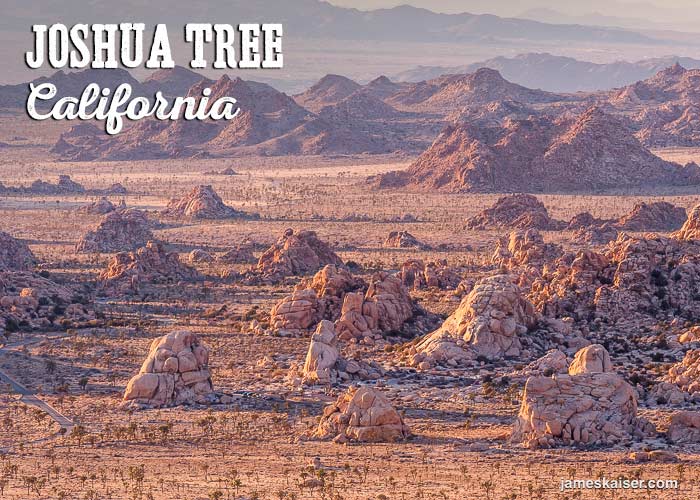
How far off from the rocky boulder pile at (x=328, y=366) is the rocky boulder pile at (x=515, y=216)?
42.1 metres

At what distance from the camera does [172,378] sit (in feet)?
127

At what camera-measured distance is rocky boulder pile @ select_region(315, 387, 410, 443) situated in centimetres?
3409

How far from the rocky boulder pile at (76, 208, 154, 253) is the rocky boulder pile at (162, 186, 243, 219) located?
430 inches

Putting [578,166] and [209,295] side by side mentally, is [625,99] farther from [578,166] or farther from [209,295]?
[209,295]

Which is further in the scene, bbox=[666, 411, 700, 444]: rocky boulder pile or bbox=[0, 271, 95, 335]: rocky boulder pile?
bbox=[0, 271, 95, 335]: rocky boulder pile

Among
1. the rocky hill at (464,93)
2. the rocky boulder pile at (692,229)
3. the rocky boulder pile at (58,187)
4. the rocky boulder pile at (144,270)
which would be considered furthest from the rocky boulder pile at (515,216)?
the rocky hill at (464,93)

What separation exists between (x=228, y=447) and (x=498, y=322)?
1356cm

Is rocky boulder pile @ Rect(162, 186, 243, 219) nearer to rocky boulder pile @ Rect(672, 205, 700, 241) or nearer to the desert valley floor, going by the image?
the desert valley floor

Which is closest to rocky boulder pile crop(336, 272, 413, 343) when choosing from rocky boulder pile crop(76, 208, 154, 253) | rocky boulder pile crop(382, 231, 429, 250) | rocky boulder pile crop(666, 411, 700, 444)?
rocky boulder pile crop(666, 411, 700, 444)

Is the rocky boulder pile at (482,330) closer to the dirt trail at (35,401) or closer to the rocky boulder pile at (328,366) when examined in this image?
the rocky boulder pile at (328,366)

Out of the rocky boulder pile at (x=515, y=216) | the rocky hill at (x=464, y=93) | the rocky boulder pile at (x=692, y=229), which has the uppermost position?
the rocky hill at (x=464, y=93)

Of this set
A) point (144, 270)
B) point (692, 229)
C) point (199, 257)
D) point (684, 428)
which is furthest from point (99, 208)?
point (684, 428)

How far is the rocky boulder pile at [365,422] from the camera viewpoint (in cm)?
3409

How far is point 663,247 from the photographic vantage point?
50.9 metres
